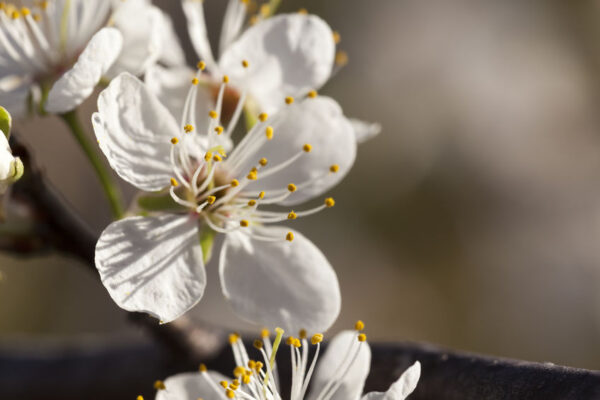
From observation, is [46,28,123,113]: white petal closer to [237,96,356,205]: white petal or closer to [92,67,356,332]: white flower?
[92,67,356,332]: white flower

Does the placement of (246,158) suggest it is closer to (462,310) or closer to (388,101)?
(462,310)

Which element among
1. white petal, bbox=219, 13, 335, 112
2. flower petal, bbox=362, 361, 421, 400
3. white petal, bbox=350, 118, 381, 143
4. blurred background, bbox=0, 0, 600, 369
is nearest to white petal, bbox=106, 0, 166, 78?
white petal, bbox=219, 13, 335, 112

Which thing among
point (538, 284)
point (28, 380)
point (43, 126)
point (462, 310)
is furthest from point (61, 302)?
point (28, 380)

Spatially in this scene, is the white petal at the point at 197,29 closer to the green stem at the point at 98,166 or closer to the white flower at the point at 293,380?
the green stem at the point at 98,166

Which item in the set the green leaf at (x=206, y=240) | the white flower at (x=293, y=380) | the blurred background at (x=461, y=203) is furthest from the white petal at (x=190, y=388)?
the blurred background at (x=461, y=203)

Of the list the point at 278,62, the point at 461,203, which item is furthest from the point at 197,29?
the point at 461,203

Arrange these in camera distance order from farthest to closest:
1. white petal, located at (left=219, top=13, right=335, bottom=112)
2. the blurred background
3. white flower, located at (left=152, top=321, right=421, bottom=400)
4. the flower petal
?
the blurred background, white petal, located at (left=219, top=13, right=335, bottom=112), white flower, located at (left=152, top=321, right=421, bottom=400), the flower petal
